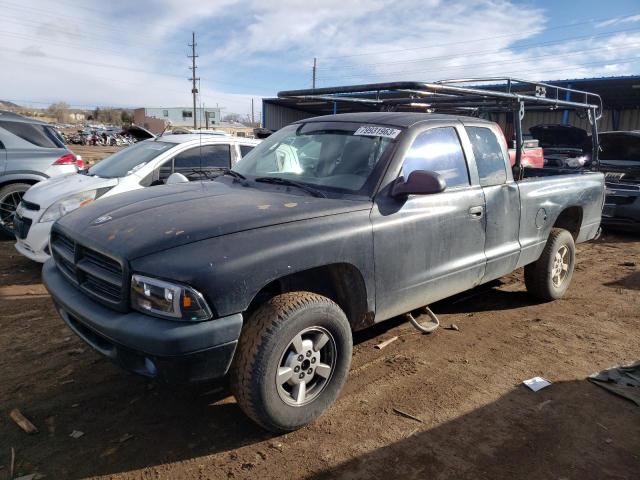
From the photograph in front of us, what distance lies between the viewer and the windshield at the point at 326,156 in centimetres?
342

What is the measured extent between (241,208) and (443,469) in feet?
5.99

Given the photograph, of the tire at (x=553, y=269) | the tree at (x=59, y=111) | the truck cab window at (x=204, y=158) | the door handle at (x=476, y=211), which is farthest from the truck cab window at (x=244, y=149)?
the tree at (x=59, y=111)

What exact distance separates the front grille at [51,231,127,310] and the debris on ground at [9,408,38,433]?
0.84 metres

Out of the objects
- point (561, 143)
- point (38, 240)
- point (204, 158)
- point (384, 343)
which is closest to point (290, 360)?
point (384, 343)

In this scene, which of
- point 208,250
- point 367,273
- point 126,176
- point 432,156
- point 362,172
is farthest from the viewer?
point 126,176

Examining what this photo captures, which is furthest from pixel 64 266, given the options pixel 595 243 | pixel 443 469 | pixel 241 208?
pixel 595 243

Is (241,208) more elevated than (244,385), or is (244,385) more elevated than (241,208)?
(241,208)

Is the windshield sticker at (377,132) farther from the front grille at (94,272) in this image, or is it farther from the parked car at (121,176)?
the parked car at (121,176)

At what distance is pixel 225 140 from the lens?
21.7 feet

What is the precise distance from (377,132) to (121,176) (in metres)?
3.64

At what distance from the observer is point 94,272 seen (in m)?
2.73

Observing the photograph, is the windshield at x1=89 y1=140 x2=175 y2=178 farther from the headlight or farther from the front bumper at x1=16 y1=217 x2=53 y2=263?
the front bumper at x1=16 y1=217 x2=53 y2=263

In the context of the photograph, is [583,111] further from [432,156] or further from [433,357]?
[433,357]

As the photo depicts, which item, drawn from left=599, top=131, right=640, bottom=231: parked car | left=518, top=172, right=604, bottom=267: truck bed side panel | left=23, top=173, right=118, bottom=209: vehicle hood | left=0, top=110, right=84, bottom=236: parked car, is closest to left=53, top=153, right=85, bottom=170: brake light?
left=0, top=110, right=84, bottom=236: parked car
